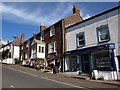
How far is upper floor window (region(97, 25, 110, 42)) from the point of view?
2005 cm

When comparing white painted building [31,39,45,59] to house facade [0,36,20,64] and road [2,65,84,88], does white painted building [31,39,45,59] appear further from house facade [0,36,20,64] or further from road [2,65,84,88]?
house facade [0,36,20,64]

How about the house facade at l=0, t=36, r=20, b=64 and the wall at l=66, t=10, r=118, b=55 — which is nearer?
the wall at l=66, t=10, r=118, b=55

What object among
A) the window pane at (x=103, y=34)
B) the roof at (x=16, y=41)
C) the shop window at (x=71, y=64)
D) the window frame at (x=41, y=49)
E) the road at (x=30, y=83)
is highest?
the roof at (x=16, y=41)

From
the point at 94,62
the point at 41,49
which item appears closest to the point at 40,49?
the point at 41,49

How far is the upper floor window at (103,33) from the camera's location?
20.0 m

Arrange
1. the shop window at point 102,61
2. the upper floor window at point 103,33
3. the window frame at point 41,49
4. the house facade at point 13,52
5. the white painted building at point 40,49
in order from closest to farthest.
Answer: the shop window at point 102,61, the upper floor window at point 103,33, the white painted building at point 40,49, the window frame at point 41,49, the house facade at point 13,52

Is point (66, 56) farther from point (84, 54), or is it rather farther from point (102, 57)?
point (102, 57)

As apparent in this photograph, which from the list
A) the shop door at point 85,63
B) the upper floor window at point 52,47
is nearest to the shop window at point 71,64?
the shop door at point 85,63

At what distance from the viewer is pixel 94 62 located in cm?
2155

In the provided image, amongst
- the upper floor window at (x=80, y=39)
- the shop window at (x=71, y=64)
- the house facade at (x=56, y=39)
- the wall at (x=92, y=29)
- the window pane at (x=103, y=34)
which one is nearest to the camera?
the wall at (x=92, y=29)

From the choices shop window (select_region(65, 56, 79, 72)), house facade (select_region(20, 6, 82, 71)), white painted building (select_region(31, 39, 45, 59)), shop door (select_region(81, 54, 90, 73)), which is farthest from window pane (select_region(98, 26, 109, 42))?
white painted building (select_region(31, 39, 45, 59))

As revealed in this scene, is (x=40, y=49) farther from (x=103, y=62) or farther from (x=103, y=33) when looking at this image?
(x=103, y=62)

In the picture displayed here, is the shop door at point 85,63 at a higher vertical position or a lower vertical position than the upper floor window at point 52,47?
lower

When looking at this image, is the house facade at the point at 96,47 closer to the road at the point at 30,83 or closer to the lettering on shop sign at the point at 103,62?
the lettering on shop sign at the point at 103,62
